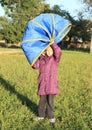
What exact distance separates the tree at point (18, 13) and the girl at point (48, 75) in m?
68.2

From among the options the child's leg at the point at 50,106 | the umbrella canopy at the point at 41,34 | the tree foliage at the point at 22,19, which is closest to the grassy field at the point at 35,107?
the child's leg at the point at 50,106

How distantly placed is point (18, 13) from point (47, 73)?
74.5 metres

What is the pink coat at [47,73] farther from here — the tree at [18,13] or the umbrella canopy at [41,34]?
the tree at [18,13]

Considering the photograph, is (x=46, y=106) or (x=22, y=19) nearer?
(x=46, y=106)

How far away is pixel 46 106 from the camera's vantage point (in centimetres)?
A: 732

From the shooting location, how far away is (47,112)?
7.39 metres

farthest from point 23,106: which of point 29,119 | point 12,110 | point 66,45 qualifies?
point 66,45

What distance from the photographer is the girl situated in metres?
7.11

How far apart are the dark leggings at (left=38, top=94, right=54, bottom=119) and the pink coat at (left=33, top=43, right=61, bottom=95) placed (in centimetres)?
16

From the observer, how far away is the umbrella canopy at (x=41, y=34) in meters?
7.01

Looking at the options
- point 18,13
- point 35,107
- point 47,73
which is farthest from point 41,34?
point 18,13

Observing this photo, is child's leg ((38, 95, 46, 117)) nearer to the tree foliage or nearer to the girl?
the girl

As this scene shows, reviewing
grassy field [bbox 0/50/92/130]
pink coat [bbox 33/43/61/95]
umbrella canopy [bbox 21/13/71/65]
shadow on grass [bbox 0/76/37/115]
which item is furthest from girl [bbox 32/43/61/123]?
shadow on grass [bbox 0/76/37/115]

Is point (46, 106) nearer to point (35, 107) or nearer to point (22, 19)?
point (35, 107)
